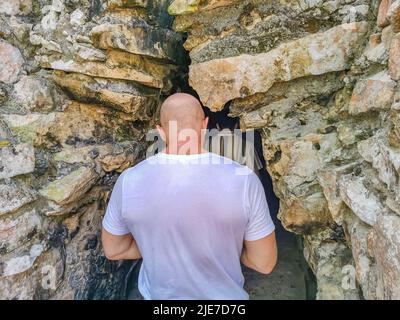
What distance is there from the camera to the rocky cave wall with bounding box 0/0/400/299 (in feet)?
5.89

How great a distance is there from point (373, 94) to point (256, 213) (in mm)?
748

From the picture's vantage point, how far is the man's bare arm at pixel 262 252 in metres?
1.64

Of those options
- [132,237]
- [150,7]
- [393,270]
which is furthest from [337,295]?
[150,7]

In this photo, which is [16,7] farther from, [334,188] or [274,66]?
[334,188]

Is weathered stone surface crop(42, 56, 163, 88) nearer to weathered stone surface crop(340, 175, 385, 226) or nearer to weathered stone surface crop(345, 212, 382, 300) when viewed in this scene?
weathered stone surface crop(340, 175, 385, 226)

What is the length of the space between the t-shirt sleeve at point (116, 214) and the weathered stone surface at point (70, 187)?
0.47 m

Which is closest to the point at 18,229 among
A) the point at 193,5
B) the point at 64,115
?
the point at 64,115

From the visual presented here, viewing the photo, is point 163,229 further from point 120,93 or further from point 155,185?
point 120,93

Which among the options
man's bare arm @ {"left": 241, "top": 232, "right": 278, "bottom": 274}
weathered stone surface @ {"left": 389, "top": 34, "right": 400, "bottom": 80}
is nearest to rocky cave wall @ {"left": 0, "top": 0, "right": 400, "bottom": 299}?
weathered stone surface @ {"left": 389, "top": 34, "right": 400, "bottom": 80}

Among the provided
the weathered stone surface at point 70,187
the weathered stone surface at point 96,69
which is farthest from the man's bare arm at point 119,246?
the weathered stone surface at point 96,69

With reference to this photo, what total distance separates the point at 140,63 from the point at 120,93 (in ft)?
0.74

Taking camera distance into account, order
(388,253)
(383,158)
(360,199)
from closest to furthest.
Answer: (388,253)
(383,158)
(360,199)

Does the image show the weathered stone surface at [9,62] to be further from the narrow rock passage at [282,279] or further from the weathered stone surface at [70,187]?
the narrow rock passage at [282,279]

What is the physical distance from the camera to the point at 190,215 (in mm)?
1513
